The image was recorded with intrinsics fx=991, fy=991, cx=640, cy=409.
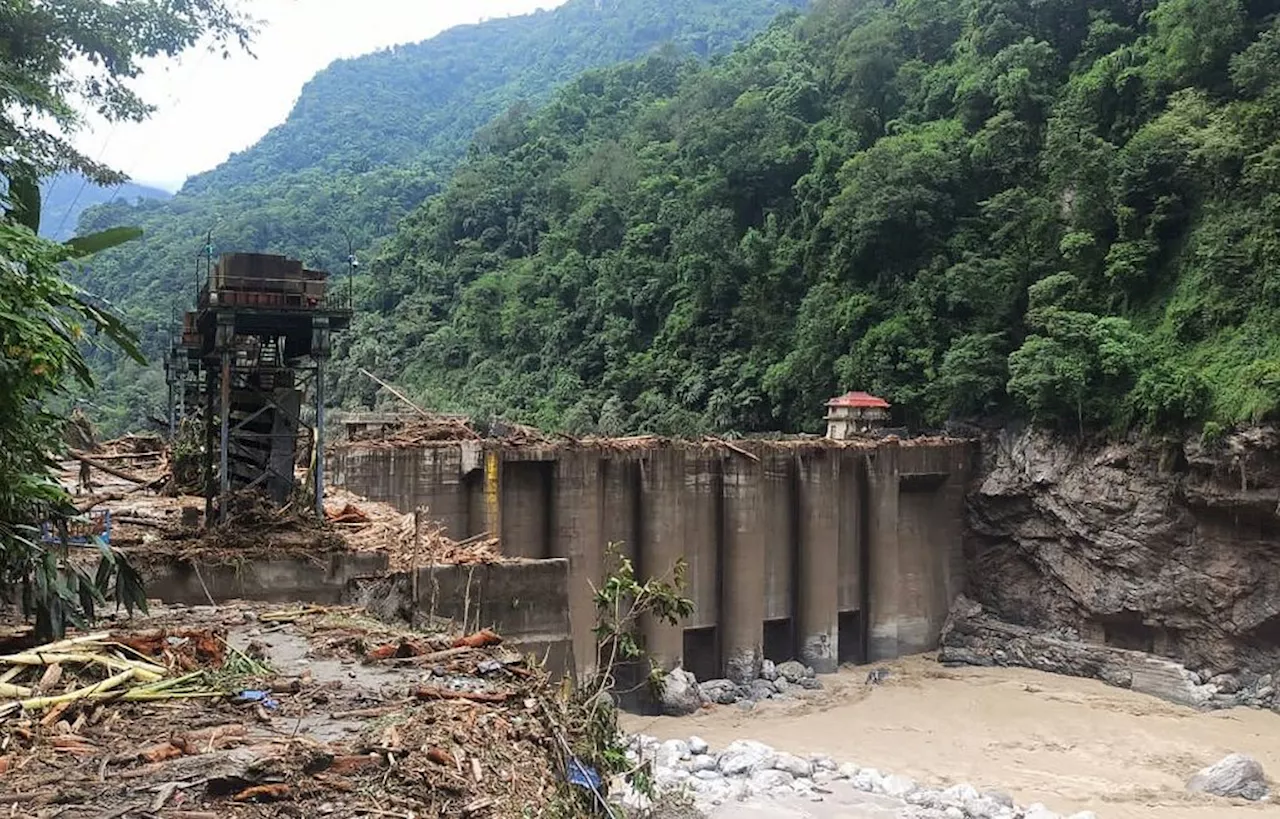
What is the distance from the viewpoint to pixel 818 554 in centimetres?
2750

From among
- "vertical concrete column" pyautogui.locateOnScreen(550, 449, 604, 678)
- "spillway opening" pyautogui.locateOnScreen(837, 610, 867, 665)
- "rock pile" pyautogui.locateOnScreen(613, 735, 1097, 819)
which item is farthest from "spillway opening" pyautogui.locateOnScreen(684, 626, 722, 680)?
"rock pile" pyautogui.locateOnScreen(613, 735, 1097, 819)

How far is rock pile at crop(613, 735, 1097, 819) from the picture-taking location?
16969mm

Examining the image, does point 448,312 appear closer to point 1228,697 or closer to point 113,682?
point 1228,697

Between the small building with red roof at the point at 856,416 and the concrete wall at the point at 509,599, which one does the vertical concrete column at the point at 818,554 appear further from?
the concrete wall at the point at 509,599

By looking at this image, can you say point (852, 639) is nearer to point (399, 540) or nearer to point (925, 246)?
point (925, 246)

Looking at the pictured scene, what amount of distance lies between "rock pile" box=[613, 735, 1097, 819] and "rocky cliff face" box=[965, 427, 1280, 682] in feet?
33.0

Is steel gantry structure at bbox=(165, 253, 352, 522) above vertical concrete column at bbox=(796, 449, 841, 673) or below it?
above

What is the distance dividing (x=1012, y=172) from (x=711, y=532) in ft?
55.7

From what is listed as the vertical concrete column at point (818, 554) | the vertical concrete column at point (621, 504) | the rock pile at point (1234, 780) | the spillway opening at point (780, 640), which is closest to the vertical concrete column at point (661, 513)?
the vertical concrete column at point (621, 504)

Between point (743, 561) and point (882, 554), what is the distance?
4.87 metres

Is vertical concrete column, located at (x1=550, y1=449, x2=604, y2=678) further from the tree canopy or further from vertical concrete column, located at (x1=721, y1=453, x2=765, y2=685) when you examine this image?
the tree canopy

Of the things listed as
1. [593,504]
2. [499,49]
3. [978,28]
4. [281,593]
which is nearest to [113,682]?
[281,593]

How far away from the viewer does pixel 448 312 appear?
2381 inches

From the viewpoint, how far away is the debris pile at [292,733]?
15.9 ft
